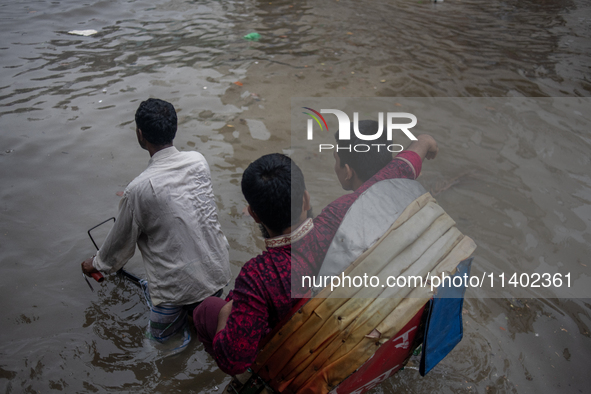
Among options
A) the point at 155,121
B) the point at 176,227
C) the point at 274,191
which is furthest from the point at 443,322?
the point at 155,121

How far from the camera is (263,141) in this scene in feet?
16.5

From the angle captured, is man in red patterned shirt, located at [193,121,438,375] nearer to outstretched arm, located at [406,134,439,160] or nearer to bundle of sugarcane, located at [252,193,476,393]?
bundle of sugarcane, located at [252,193,476,393]

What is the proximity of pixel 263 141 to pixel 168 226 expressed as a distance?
112 inches

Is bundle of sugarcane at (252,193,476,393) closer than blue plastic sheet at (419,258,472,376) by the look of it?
Yes

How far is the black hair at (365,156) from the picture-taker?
2.81 metres

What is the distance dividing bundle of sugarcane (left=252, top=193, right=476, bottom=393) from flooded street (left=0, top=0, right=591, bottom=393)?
3.95 ft

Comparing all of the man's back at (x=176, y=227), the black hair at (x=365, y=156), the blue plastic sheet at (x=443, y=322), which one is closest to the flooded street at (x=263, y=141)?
the man's back at (x=176, y=227)

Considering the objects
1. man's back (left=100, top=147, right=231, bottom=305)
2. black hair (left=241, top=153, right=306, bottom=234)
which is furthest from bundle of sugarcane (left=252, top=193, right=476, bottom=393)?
man's back (left=100, top=147, right=231, bottom=305)

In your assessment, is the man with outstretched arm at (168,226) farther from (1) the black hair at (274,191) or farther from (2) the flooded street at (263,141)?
(1) the black hair at (274,191)

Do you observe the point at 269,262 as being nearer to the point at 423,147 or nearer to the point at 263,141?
the point at 423,147

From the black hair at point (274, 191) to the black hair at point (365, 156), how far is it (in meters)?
1.15

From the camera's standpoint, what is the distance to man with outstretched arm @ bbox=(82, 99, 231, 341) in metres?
2.31

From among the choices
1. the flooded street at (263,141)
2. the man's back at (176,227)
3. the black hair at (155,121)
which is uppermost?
the black hair at (155,121)

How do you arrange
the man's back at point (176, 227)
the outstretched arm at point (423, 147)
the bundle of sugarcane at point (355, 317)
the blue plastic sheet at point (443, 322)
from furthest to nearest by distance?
the outstretched arm at point (423, 147) → the man's back at point (176, 227) → the blue plastic sheet at point (443, 322) → the bundle of sugarcane at point (355, 317)
